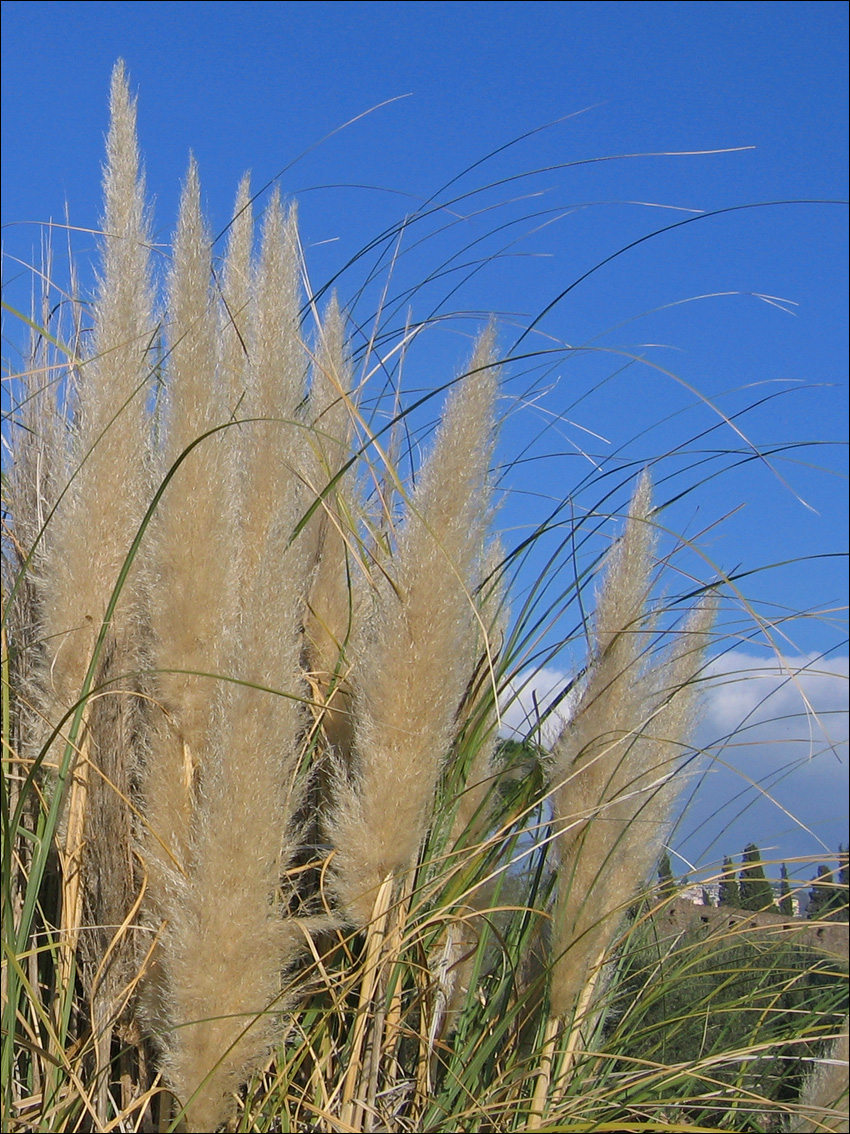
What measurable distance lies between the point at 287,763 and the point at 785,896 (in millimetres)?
1362

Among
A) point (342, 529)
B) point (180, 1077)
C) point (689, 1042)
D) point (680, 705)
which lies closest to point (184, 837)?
point (180, 1077)

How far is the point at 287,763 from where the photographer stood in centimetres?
162

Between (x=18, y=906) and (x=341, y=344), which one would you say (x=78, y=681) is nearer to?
(x=18, y=906)

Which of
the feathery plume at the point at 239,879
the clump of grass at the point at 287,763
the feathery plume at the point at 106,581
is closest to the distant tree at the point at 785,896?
the clump of grass at the point at 287,763

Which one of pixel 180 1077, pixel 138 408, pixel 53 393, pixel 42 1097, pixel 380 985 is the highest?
pixel 53 393

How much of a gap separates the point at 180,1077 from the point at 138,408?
1.19 meters

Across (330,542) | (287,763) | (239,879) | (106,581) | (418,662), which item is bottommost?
(239,879)

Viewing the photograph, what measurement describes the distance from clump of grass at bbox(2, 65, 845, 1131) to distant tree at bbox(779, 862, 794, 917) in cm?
30

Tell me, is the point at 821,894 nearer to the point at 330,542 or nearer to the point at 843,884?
the point at 843,884

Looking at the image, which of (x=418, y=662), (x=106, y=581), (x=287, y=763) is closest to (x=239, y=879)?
(x=287, y=763)

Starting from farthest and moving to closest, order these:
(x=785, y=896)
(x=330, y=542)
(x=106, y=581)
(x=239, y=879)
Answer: (x=785, y=896), (x=330, y=542), (x=106, y=581), (x=239, y=879)

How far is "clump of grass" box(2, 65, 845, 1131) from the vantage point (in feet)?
5.34

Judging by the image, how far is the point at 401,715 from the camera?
5.62 ft

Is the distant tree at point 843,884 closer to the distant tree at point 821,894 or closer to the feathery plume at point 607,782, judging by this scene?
the distant tree at point 821,894
